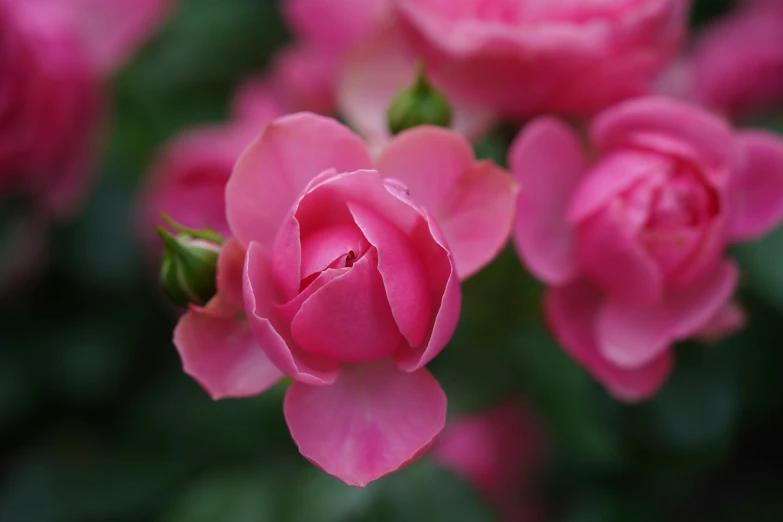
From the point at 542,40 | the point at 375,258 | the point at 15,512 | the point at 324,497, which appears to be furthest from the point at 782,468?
the point at 15,512

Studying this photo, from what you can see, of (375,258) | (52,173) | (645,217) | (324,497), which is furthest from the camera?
(52,173)

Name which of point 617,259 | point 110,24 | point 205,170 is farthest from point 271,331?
point 110,24

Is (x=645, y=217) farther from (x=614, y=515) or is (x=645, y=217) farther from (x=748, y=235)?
(x=614, y=515)

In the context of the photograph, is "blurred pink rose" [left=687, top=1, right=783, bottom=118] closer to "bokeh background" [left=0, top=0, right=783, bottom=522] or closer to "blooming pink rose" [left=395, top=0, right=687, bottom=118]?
"bokeh background" [left=0, top=0, right=783, bottom=522]

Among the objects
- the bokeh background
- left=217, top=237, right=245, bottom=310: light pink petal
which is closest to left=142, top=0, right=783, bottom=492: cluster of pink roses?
left=217, top=237, right=245, bottom=310: light pink petal

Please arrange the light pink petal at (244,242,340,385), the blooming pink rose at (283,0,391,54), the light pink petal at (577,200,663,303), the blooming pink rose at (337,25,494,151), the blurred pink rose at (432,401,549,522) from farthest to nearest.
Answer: the blurred pink rose at (432,401,549,522), the blooming pink rose at (283,0,391,54), the blooming pink rose at (337,25,494,151), the light pink petal at (577,200,663,303), the light pink petal at (244,242,340,385)

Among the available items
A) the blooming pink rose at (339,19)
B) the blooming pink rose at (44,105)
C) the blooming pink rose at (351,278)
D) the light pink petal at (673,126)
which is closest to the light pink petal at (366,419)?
the blooming pink rose at (351,278)
